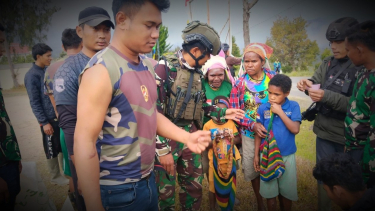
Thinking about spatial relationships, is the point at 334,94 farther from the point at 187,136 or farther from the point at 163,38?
the point at 163,38

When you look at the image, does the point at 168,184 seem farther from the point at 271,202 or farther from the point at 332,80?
the point at 332,80

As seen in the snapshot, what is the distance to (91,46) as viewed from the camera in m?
2.30

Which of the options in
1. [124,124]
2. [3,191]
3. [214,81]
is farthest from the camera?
[214,81]

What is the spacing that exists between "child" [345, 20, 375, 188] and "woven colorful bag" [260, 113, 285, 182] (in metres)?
0.73

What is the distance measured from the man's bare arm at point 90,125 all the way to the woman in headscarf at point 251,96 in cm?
235

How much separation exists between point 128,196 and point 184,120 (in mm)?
1571

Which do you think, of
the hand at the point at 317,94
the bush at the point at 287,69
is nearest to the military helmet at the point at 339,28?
the hand at the point at 317,94

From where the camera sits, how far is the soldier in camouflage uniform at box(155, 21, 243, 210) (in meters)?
2.57

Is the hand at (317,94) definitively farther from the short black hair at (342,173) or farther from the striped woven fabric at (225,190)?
the striped woven fabric at (225,190)

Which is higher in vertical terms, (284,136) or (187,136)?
(187,136)

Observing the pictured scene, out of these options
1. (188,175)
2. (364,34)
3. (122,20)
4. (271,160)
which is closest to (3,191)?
(122,20)

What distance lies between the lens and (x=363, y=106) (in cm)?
206

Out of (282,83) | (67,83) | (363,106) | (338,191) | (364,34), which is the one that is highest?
(364,34)

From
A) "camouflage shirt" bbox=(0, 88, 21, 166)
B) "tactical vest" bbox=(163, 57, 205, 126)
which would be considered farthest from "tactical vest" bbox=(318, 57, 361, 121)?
"camouflage shirt" bbox=(0, 88, 21, 166)
